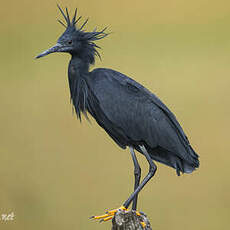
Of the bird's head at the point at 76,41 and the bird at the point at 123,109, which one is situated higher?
the bird's head at the point at 76,41

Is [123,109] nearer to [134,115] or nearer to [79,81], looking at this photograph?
[134,115]

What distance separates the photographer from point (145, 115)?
304 cm

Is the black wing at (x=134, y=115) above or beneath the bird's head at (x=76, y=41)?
beneath

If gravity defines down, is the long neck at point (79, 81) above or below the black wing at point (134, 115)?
above

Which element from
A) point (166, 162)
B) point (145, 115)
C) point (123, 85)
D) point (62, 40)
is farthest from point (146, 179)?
point (62, 40)

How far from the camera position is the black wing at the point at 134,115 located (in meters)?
2.97

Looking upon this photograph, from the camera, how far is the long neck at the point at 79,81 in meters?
3.06

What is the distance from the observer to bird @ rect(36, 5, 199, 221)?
298 centimetres

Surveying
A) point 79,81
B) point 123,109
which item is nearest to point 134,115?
point 123,109

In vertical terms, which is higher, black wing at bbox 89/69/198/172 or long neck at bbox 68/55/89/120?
long neck at bbox 68/55/89/120

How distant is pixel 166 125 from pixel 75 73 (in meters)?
0.75

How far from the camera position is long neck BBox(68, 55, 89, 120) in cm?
306

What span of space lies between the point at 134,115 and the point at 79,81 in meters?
0.46

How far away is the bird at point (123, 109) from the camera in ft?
9.77
